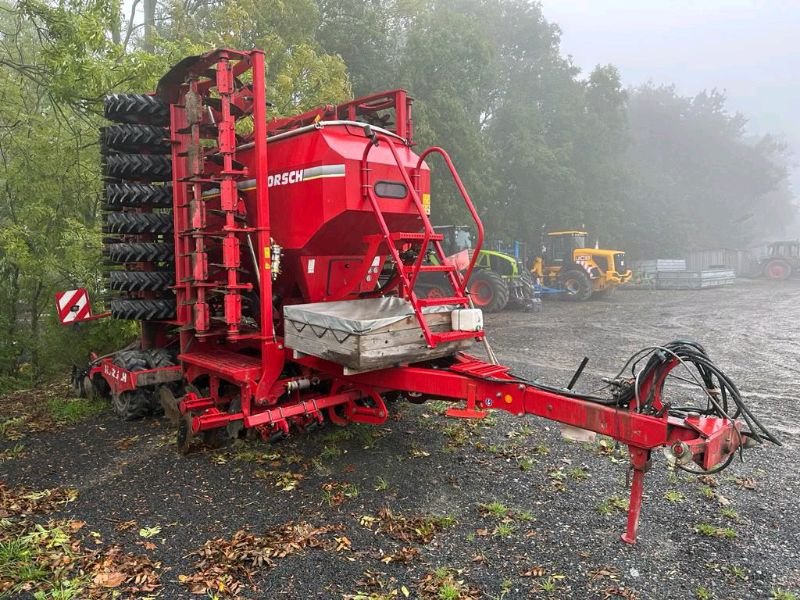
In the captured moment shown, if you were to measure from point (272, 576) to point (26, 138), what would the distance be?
23.8 ft

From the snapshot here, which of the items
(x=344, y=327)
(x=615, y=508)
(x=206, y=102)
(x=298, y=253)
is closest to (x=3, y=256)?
(x=206, y=102)

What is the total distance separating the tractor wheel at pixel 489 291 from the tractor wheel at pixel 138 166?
37.4ft

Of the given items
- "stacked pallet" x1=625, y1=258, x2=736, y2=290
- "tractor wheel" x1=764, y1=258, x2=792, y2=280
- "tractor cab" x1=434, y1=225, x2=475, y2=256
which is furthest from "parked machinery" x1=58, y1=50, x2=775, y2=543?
"tractor wheel" x1=764, y1=258, x2=792, y2=280

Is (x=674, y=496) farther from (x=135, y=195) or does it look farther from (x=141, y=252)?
(x=135, y=195)

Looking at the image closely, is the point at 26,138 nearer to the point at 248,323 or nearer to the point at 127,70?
the point at 127,70

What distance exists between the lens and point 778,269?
32.8 metres

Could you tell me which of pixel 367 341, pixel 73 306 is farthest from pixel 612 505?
pixel 73 306

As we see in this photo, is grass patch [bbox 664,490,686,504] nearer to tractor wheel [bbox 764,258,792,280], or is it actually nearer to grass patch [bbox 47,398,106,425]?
grass patch [bbox 47,398,106,425]

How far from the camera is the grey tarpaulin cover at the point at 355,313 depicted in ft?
13.0

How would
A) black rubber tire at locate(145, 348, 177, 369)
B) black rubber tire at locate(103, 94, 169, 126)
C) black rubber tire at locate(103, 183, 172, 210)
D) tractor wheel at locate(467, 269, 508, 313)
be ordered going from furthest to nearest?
Answer: tractor wheel at locate(467, 269, 508, 313) → black rubber tire at locate(145, 348, 177, 369) → black rubber tire at locate(103, 183, 172, 210) → black rubber tire at locate(103, 94, 169, 126)

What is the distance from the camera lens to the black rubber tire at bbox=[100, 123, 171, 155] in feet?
18.1

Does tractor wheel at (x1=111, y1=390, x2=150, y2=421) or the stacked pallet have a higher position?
the stacked pallet

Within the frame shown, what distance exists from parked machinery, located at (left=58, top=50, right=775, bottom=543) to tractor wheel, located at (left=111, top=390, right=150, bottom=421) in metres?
0.01

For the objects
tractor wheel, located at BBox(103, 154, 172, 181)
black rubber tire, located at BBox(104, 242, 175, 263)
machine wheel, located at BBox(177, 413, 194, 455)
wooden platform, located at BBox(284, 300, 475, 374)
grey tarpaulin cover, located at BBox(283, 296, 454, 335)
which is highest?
tractor wheel, located at BBox(103, 154, 172, 181)
